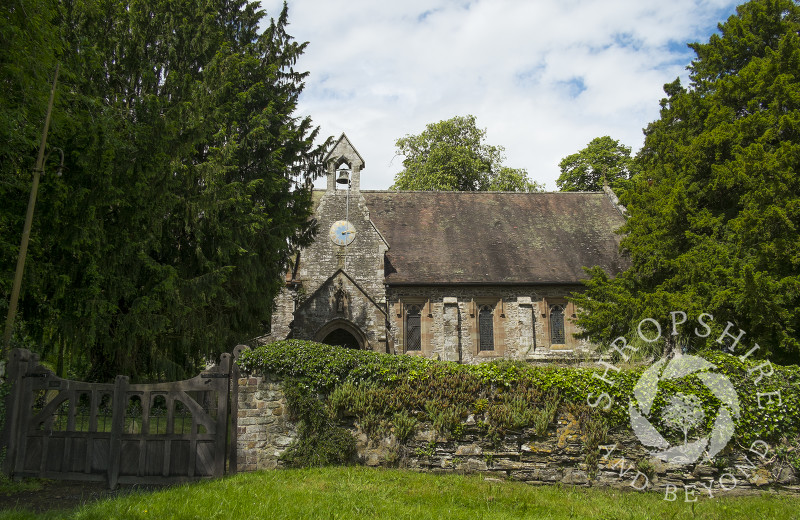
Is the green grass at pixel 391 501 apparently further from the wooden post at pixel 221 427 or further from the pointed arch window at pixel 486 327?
the pointed arch window at pixel 486 327

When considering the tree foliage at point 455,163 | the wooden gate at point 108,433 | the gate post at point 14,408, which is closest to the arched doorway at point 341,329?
the wooden gate at point 108,433

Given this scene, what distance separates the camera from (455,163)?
1431 inches

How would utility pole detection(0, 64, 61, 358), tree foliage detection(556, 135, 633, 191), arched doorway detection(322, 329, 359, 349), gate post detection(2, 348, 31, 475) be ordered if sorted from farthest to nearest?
tree foliage detection(556, 135, 633, 191)
arched doorway detection(322, 329, 359, 349)
gate post detection(2, 348, 31, 475)
utility pole detection(0, 64, 61, 358)

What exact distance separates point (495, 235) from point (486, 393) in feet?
51.0

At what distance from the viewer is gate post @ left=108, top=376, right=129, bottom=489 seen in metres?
8.49

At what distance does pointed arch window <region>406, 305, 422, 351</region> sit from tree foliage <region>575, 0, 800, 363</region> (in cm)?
686

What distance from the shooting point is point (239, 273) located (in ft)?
46.4

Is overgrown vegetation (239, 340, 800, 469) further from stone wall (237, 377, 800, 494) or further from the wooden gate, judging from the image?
the wooden gate

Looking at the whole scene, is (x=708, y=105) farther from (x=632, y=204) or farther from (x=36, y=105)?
(x=36, y=105)

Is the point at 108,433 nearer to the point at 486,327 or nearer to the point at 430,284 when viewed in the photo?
the point at 430,284

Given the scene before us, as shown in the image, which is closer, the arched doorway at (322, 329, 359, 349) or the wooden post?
the wooden post

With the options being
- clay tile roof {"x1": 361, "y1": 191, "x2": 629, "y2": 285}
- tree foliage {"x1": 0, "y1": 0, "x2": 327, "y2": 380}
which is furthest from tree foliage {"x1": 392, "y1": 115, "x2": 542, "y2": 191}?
tree foliage {"x1": 0, "y1": 0, "x2": 327, "y2": 380}

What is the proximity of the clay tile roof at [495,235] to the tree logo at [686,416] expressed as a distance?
12.7 metres

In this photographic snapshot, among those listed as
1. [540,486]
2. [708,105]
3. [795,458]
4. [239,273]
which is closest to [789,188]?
[708,105]
